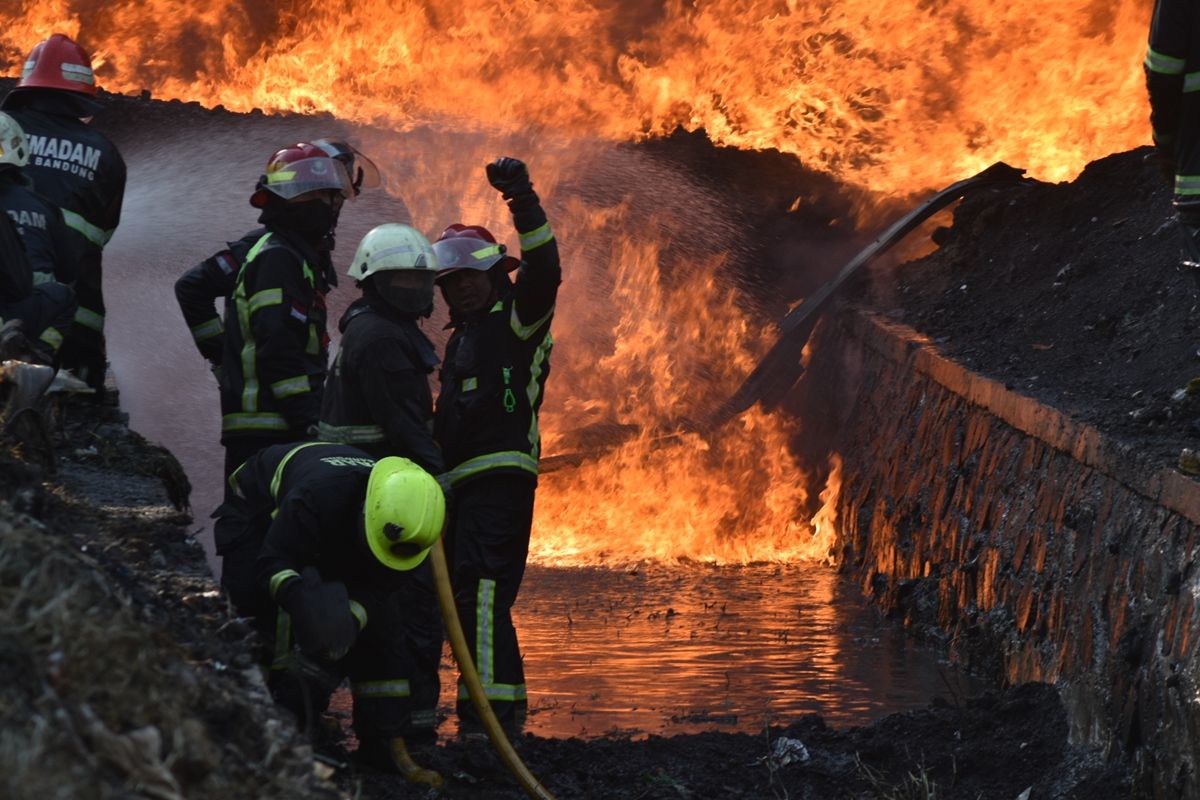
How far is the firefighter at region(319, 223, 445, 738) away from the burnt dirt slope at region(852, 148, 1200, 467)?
9.55 feet

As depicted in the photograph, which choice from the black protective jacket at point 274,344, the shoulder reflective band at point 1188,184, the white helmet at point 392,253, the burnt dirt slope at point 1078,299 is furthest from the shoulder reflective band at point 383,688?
the shoulder reflective band at point 1188,184

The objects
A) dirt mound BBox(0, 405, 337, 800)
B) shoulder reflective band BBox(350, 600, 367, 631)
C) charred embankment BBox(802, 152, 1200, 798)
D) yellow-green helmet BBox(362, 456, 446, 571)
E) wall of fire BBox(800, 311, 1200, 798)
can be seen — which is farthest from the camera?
charred embankment BBox(802, 152, 1200, 798)

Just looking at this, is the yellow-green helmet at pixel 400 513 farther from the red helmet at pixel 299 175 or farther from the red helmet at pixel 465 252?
the red helmet at pixel 299 175

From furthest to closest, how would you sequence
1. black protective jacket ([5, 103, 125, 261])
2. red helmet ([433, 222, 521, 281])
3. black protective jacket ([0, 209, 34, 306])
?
black protective jacket ([5, 103, 125, 261]) → red helmet ([433, 222, 521, 281]) → black protective jacket ([0, 209, 34, 306])

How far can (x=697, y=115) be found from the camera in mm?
16234

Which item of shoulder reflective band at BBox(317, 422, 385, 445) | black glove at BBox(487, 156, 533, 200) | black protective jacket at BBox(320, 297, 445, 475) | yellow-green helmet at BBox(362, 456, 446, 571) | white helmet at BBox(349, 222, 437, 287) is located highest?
black glove at BBox(487, 156, 533, 200)

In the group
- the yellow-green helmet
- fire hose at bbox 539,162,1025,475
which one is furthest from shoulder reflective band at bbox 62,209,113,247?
fire hose at bbox 539,162,1025,475

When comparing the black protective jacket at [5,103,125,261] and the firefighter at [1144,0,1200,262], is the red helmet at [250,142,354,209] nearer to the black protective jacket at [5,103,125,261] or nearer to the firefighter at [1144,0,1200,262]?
the black protective jacket at [5,103,125,261]

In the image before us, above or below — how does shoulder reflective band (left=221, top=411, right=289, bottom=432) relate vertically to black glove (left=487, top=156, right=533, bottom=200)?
below

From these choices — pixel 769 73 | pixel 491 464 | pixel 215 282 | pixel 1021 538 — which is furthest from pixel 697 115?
pixel 491 464

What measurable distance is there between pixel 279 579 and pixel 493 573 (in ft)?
5.55

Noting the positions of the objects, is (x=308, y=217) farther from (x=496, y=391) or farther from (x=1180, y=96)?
(x=1180, y=96)

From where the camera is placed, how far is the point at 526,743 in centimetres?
675

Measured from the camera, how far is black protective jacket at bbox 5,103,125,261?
7.69 metres
